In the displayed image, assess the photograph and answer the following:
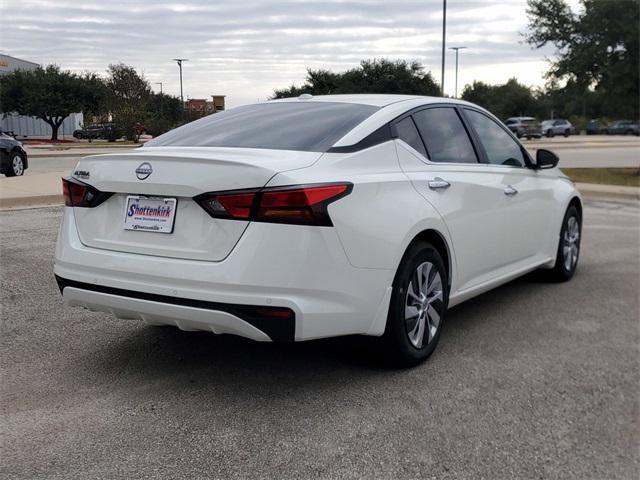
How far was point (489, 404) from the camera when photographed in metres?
3.83

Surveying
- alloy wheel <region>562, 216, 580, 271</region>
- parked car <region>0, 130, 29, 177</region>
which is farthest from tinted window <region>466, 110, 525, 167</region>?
parked car <region>0, 130, 29, 177</region>

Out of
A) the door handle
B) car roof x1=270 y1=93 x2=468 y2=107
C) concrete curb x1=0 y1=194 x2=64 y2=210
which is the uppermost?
car roof x1=270 y1=93 x2=468 y2=107

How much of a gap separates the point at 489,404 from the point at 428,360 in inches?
29.7

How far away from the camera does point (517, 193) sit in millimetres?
5660

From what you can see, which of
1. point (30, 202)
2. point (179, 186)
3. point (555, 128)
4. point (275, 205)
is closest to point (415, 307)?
point (275, 205)

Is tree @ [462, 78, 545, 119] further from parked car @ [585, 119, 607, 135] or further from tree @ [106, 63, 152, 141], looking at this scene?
tree @ [106, 63, 152, 141]

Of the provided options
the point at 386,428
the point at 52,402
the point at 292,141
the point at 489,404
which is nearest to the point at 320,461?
the point at 386,428

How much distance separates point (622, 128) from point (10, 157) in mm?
61639

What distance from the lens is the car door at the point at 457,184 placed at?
14.8 ft

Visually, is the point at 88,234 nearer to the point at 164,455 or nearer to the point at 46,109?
the point at 164,455

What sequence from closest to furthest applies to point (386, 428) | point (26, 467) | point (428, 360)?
point (26, 467) → point (386, 428) → point (428, 360)

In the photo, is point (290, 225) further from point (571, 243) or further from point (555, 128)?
point (555, 128)

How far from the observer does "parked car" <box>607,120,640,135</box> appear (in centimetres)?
6512

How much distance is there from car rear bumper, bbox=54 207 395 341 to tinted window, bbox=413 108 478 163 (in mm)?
1233
